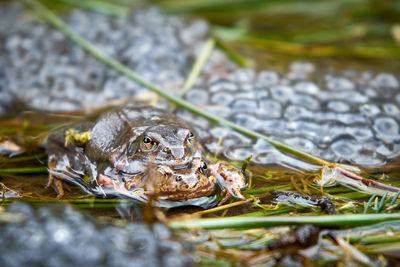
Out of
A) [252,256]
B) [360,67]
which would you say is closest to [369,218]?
[252,256]

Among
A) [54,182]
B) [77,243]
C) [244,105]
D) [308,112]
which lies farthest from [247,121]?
[77,243]

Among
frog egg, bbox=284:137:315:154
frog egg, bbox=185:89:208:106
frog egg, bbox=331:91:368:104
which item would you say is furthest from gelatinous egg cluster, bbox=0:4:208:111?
frog egg, bbox=331:91:368:104

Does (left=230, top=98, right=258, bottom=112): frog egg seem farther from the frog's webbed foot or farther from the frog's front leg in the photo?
the frog's webbed foot

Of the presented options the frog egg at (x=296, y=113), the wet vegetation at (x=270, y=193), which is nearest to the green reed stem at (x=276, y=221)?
the wet vegetation at (x=270, y=193)

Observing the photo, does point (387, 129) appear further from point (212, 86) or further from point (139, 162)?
point (139, 162)

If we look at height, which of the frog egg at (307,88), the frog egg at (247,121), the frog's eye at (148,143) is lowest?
the frog's eye at (148,143)

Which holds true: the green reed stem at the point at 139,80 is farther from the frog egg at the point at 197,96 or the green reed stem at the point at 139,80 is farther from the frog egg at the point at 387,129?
the frog egg at the point at 387,129

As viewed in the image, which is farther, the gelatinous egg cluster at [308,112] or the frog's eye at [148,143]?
the gelatinous egg cluster at [308,112]
